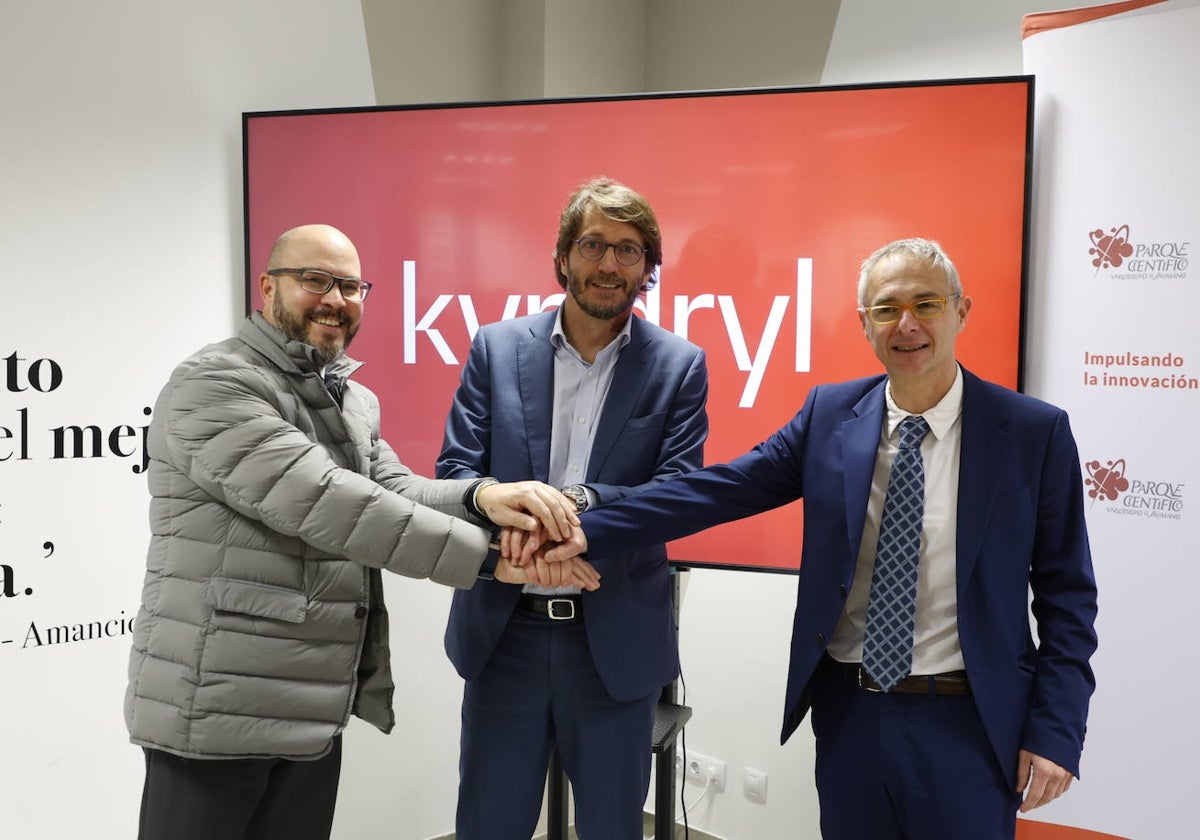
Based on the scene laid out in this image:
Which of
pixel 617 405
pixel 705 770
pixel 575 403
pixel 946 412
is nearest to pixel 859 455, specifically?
pixel 946 412

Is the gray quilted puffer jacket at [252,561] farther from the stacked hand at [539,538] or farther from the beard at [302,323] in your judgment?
the stacked hand at [539,538]

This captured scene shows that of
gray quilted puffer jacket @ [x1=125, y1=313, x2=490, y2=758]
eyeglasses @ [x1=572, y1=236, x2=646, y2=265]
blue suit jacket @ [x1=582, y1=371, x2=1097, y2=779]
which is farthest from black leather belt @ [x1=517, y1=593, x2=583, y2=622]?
eyeglasses @ [x1=572, y1=236, x2=646, y2=265]

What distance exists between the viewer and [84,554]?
2.79 m

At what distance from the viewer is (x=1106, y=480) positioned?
8.17ft

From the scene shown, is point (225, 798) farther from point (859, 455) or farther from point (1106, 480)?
point (1106, 480)

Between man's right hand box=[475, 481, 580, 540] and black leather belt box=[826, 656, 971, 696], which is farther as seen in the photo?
man's right hand box=[475, 481, 580, 540]

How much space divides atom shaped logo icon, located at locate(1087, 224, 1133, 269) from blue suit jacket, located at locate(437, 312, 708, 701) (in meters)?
1.16

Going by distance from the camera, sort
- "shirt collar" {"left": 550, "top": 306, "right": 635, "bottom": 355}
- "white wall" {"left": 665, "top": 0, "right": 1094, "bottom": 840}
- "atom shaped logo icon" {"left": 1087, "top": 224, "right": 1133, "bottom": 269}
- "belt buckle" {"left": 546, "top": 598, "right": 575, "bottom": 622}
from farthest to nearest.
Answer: "white wall" {"left": 665, "top": 0, "right": 1094, "bottom": 840}
"atom shaped logo icon" {"left": 1087, "top": 224, "right": 1133, "bottom": 269}
"shirt collar" {"left": 550, "top": 306, "right": 635, "bottom": 355}
"belt buckle" {"left": 546, "top": 598, "right": 575, "bottom": 622}

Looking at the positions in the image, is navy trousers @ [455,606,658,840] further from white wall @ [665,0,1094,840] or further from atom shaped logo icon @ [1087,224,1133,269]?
atom shaped logo icon @ [1087,224,1133,269]

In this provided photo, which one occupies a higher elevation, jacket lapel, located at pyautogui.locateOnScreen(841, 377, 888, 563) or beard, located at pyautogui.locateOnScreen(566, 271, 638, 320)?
beard, located at pyautogui.locateOnScreen(566, 271, 638, 320)

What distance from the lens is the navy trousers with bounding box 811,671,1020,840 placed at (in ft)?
5.32

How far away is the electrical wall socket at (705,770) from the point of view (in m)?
3.71

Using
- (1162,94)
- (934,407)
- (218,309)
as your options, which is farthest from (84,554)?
(1162,94)

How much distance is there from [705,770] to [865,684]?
2.25m
